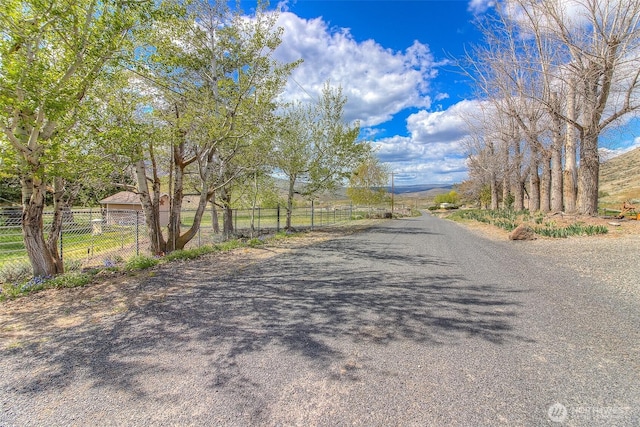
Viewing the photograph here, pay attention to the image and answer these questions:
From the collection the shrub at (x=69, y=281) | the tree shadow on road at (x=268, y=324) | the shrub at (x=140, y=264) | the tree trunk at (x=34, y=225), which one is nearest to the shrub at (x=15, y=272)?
the tree trunk at (x=34, y=225)

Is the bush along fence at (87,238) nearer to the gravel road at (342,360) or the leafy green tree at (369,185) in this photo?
the gravel road at (342,360)

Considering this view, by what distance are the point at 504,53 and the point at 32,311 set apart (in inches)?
656

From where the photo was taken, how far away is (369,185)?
33312mm

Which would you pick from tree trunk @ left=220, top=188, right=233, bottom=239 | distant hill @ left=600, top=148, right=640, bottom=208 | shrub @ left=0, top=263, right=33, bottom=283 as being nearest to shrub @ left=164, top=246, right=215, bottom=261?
shrub @ left=0, top=263, right=33, bottom=283

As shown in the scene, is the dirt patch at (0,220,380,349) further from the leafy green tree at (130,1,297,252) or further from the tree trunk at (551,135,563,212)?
the tree trunk at (551,135,563,212)

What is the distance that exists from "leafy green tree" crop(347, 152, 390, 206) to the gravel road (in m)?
26.1

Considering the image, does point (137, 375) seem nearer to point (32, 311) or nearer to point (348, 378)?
point (348, 378)

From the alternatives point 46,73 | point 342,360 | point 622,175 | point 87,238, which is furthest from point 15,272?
point 622,175

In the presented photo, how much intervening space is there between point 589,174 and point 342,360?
1483 cm

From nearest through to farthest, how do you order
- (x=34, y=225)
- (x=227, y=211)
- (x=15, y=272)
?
(x=34, y=225)
(x=15, y=272)
(x=227, y=211)

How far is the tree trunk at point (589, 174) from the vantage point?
12.6 m

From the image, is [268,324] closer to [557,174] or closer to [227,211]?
[227,211]

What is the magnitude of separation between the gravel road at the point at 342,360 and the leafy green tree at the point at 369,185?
26.1 m

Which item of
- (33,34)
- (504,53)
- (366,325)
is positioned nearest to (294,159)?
(504,53)
